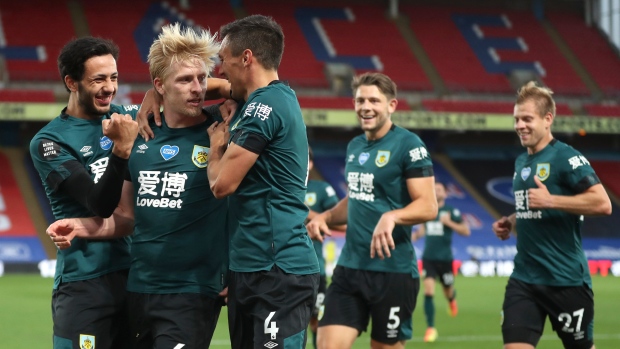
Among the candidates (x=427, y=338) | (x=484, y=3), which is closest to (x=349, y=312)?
(x=427, y=338)

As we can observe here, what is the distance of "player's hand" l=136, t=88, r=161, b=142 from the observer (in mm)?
5066

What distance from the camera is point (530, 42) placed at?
35188 mm

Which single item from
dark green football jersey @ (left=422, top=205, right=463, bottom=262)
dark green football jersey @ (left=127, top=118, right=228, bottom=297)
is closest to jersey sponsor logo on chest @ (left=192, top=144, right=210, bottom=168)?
dark green football jersey @ (left=127, top=118, right=228, bottom=297)

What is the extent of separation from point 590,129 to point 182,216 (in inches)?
1069

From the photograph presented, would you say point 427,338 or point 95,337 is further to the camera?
point 427,338

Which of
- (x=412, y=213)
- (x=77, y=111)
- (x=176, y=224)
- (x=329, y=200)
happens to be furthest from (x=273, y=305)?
(x=329, y=200)

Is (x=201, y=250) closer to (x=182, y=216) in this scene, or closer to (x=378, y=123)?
(x=182, y=216)

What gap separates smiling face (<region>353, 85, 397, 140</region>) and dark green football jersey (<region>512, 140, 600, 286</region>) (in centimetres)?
127

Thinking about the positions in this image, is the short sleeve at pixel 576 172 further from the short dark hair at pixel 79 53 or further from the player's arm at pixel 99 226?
the short dark hair at pixel 79 53

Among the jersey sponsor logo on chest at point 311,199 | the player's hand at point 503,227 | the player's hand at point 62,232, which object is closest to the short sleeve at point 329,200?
the jersey sponsor logo on chest at point 311,199

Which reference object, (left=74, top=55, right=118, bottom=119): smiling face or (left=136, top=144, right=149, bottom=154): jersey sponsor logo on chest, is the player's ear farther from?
(left=136, top=144, right=149, bottom=154): jersey sponsor logo on chest

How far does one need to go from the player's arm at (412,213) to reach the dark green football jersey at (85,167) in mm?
1796

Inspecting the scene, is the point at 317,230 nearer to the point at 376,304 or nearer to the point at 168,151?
the point at 376,304

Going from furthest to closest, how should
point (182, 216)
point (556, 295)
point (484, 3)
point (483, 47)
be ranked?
point (484, 3), point (483, 47), point (556, 295), point (182, 216)
